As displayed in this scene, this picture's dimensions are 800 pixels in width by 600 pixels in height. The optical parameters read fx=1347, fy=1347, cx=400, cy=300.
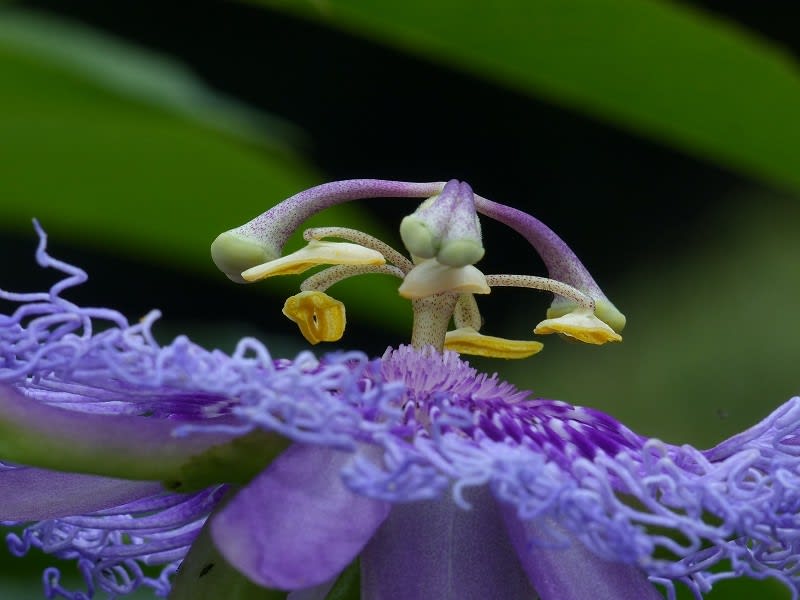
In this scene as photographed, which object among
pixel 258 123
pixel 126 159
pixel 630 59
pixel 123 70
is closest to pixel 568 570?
pixel 630 59

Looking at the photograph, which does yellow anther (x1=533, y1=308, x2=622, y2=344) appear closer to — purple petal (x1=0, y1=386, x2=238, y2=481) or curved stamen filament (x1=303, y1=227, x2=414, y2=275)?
curved stamen filament (x1=303, y1=227, x2=414, y2=275)

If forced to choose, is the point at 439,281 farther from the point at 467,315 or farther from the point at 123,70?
the point at 123,70

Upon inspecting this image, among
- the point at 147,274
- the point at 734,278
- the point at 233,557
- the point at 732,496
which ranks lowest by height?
the point at 233,557

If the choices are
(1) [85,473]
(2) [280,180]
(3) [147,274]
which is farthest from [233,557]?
(3) [147,274]

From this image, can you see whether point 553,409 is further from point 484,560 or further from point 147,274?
point 147,274

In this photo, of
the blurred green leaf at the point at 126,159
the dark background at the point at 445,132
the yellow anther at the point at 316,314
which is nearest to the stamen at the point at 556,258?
the yellow anther at the point at 316,314

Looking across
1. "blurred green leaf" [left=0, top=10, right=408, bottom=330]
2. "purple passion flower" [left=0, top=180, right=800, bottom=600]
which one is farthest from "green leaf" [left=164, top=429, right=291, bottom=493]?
"blurred green leaf" [left=0, top=10, right=408, bottom=330]

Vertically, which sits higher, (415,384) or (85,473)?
(415,384)
